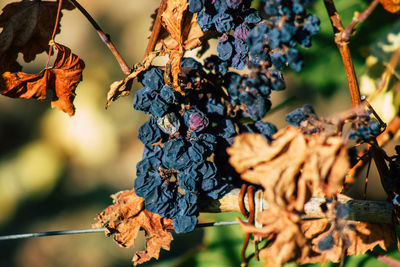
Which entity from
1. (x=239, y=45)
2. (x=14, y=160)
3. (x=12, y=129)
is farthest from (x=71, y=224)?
(x=239, y=45)

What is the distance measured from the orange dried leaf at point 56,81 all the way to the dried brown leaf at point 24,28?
0.05m

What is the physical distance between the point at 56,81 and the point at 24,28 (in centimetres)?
13

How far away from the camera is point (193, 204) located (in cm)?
57

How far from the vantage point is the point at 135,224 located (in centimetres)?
64

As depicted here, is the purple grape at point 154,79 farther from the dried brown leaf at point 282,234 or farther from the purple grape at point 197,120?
the dried brown leaf at point 282,234

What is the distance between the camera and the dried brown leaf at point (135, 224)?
0.62 metres

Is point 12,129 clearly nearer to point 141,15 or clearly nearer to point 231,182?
point 141,15

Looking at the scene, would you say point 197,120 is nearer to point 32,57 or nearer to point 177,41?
point 177,41

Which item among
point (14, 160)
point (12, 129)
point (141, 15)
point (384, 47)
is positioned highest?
point (141, 15)

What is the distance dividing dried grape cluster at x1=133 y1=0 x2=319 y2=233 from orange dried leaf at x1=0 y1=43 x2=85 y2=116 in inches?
6.0

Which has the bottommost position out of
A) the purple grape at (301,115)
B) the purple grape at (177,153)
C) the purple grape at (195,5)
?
the purple grape at (301,115)

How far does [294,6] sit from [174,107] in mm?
232

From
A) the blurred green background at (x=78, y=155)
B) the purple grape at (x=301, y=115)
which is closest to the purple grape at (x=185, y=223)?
the purple grape at (x=301, y=115)

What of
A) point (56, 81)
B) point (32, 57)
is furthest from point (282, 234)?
point (32, 57)
